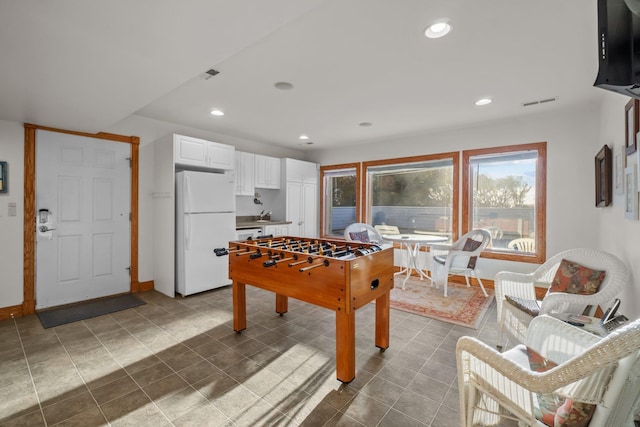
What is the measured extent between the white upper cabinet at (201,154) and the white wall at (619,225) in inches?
175

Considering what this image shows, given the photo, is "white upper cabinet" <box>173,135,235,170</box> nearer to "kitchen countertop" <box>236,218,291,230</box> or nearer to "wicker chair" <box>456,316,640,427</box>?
"kitchen countertop" <box>236,218,291,230</box>

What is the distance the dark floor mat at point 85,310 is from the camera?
309cm

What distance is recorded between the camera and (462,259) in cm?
443

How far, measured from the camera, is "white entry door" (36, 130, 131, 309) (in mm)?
3400

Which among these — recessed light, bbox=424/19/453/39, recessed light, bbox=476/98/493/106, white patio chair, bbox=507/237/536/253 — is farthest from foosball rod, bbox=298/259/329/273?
white patio chair, bbox=507/237/536/253

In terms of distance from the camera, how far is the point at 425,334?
2.80 m

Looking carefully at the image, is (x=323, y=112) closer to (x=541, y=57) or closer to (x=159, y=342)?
(x=541, y=57)

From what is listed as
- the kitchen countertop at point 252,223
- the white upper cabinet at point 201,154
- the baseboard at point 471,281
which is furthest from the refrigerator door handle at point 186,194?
the baseboard at point 471,281

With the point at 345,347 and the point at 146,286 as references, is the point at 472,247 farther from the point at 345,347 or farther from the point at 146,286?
the point at 146,286

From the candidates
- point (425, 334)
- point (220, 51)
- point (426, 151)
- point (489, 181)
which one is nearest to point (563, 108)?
point (489, 181)

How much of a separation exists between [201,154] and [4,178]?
2085mm

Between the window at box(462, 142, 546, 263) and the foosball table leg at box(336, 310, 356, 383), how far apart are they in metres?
3.36

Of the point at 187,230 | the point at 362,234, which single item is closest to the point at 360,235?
the point at 362,234

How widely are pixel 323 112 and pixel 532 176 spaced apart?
3161 mm
